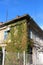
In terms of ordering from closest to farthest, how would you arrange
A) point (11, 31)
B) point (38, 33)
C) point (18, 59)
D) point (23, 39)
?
point (18, 59) → point (23, 39) → point (11, 31) → point (38, 33)

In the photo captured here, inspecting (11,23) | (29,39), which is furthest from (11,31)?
(29,39)

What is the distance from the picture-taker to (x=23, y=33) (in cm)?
2395

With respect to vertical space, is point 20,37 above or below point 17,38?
above

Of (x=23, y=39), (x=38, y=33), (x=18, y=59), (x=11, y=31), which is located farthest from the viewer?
(x=38, y=33)

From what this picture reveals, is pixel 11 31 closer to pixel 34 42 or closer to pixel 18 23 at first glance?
pixel 18 23

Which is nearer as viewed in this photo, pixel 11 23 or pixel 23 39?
pixel 23 39

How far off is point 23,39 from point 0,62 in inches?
180

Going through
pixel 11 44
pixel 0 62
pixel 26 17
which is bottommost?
pixel 0 62

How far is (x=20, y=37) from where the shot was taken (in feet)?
78.8

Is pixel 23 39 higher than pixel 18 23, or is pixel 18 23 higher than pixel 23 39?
pixel 18 23

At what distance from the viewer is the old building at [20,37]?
2361 cm

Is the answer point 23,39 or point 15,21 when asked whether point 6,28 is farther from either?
point 23,39

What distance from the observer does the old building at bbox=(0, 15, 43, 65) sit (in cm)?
2361

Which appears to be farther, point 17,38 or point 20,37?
point 17,38
